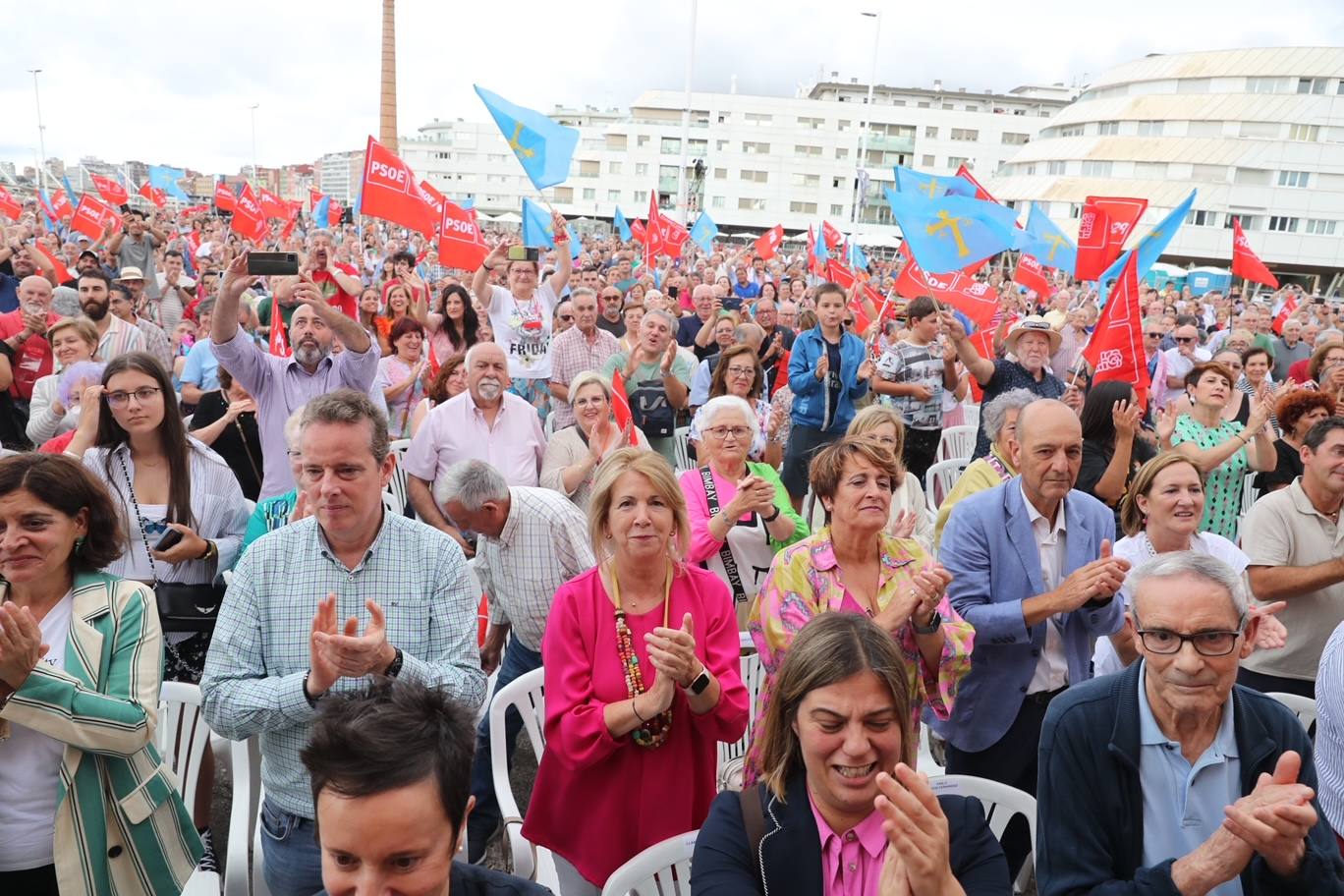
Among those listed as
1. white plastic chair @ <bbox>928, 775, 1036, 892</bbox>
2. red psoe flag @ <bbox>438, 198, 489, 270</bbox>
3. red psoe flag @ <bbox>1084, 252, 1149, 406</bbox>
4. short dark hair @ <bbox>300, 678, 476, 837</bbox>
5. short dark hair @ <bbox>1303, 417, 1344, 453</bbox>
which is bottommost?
white plastic chair @ <bbox>928, 775, 1036, 892</bbox>

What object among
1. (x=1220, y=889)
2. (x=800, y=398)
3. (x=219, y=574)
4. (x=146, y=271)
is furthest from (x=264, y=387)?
(x=146, y=271)

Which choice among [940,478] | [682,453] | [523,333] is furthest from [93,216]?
[940,478]

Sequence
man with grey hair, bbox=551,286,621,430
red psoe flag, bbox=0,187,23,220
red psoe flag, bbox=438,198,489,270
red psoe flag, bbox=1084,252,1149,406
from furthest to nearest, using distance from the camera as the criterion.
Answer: red psoe flag, bbox=0,187,23,220, red psoe flag, bbox=438,198,489,270, man with grey hair, bbox=551,286,621,430, red psoe flag, bbox=1084,252,1149,406

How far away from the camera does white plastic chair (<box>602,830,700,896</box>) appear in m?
2.38

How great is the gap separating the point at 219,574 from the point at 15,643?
5.20 ft

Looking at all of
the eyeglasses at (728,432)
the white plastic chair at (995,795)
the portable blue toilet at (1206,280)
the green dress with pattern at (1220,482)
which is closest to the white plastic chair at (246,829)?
the white plastic chair at (995,795)

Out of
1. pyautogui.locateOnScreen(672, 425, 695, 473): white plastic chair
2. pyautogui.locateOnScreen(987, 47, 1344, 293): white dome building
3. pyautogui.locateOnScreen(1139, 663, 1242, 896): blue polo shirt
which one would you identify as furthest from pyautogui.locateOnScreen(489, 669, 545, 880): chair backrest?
pyautogui.locateOnScreen(987, 47, 1344, 293): white dome building

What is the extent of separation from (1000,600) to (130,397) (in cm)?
339

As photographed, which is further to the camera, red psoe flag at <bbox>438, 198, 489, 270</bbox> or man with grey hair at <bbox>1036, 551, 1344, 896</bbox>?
red psoe flag at <bbox>438, 198, 489, 270</bbox>

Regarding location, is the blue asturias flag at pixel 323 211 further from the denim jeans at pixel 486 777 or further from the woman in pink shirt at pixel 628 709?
the woman in pink shirt at pixel 628 709

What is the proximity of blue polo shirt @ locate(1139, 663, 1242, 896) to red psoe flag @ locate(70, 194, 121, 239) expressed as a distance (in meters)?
15.6

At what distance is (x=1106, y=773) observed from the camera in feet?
7.09

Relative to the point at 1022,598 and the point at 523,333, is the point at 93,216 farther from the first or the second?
the point at 1022,598

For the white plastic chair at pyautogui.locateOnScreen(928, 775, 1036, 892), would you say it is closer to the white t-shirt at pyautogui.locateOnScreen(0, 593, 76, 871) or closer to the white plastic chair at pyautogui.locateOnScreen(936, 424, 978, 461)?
the white t-shirt at pyautogui.locateOnScreen(0, 593, 76, 871)
